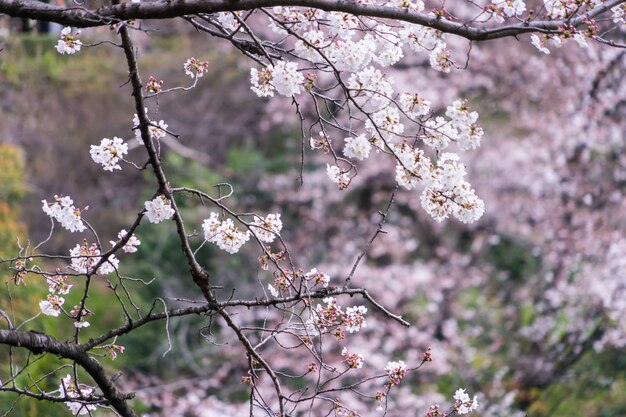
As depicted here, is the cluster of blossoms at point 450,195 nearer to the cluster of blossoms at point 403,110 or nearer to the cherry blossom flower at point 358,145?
the cluster of blossoms at point 403,110

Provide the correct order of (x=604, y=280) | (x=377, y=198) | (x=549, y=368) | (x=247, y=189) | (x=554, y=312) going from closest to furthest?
(x=549, y=368) < (x=604, y=280) < (x=554, y=312) < (x=247, y=189) < (x=377, y=198)

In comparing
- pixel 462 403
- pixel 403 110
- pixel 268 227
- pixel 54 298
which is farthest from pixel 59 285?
pixel 462 403

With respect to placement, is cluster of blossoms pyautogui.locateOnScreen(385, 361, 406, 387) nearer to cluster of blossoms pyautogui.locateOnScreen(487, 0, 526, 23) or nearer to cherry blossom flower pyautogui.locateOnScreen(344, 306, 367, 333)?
cherry blossom flower pyautogui.locateOnScreen(344, 306, 367, 333)

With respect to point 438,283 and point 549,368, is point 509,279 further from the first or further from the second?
point 549,368

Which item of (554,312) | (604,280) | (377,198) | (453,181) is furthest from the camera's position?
(377,198)

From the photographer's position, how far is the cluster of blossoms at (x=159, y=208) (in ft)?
8.61

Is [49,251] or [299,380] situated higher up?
[49,251]

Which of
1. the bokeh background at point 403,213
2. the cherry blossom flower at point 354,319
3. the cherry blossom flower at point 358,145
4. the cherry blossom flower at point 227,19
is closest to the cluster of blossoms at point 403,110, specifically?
the cherry blossom flower at point 358,145

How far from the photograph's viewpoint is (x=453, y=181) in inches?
101

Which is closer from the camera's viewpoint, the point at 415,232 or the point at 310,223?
the point at 310,223

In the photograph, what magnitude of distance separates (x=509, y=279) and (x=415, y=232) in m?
1.44

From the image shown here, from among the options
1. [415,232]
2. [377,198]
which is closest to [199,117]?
[377,198]

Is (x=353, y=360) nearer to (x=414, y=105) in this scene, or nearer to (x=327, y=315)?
(x=327, y=315)

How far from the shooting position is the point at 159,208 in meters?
2.63
